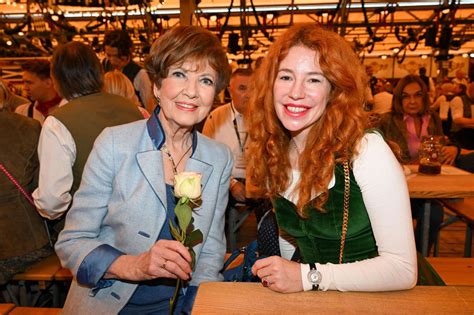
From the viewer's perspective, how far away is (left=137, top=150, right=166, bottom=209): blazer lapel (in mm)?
1519

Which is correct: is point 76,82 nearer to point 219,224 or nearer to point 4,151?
point 4,151

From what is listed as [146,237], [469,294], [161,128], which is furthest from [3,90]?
[469,294]

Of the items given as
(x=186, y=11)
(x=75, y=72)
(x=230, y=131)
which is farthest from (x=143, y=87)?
(x=75, y=72)

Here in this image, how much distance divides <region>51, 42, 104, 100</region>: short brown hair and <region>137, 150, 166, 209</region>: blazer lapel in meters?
1.23

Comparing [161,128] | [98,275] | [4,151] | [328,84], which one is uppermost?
[328,84]

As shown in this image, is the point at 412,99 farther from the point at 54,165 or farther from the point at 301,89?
the point at 54,165

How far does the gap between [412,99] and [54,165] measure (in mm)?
2884

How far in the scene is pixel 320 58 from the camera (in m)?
1.40

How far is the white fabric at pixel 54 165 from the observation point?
2301 millimetres

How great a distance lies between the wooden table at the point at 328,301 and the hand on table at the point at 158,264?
3.3 inches

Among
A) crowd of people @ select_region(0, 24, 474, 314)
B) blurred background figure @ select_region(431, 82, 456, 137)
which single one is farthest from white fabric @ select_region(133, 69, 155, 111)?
blurred background figure @ select_region(431, 82, 456, 137)

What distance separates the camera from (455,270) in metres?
2.45

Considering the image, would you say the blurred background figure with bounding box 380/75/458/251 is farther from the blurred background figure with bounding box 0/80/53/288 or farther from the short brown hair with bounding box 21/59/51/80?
the short brown hair with bounding box 21/59/51/80

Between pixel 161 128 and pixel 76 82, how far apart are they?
1.19 metres
